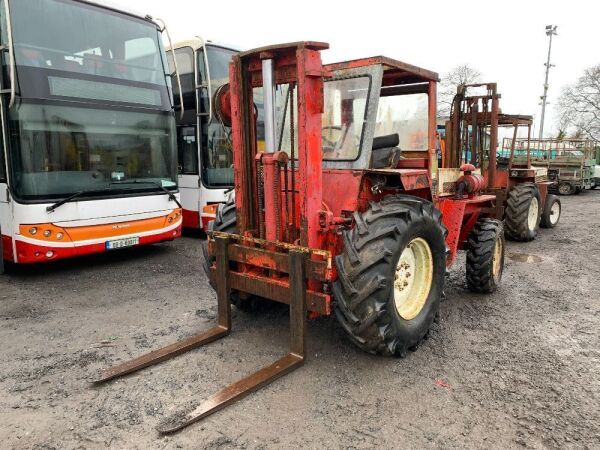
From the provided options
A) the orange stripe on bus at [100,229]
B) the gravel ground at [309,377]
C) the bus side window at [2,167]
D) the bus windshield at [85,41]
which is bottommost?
the gravel ground at [309,377]

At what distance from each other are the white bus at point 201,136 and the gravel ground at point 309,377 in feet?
10.2

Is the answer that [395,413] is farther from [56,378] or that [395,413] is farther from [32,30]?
[32,30]

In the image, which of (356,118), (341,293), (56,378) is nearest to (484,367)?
(341,293)

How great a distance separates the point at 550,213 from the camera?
10641 millimetres

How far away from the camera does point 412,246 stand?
3904 millimetres

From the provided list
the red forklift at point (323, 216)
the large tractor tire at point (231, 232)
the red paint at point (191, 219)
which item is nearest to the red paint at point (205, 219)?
the red paint at point (191, 219)

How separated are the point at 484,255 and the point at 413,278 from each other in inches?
65.0

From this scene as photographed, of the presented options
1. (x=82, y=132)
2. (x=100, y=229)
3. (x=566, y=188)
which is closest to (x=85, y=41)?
(x=82, y=132)

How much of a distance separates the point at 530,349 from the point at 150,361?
10.6 ft

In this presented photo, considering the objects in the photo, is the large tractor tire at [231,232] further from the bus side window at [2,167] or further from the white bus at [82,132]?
the bus side window at [2,167]

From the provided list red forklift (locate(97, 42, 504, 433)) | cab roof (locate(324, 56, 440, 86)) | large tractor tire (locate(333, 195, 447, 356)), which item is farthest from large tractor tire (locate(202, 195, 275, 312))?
cab roof (locate(324, 56, 440, 86))

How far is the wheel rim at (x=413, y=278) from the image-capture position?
3822 millimetres

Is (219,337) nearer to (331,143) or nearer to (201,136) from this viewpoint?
(331,143)

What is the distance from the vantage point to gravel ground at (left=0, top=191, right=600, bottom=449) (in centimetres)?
281
